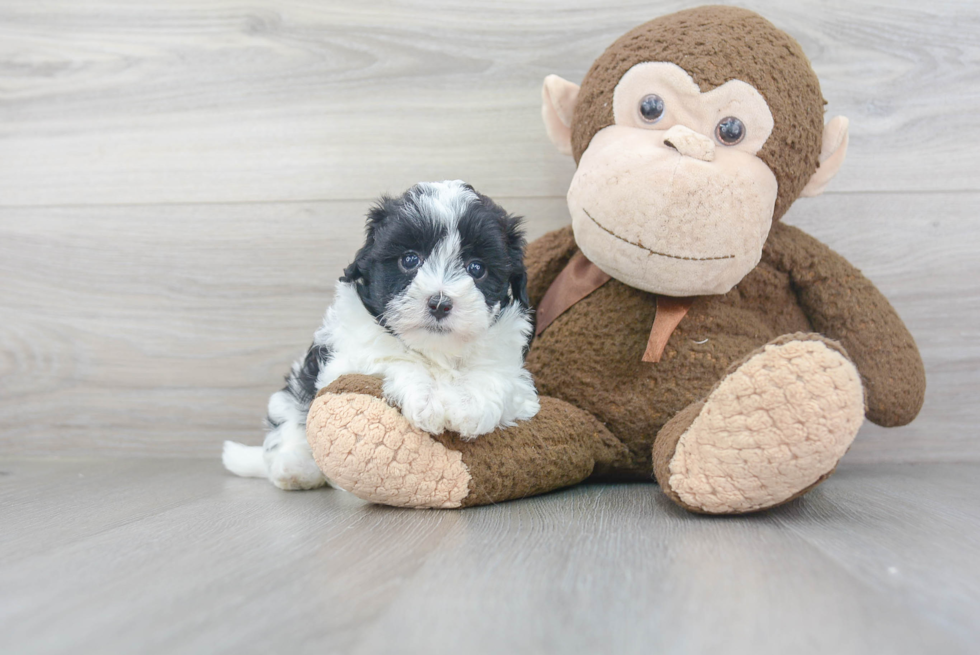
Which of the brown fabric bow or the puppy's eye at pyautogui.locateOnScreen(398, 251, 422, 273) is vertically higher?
the puppy's eye at pyautogui.locateOnScreen(398, 251, 422, 273)

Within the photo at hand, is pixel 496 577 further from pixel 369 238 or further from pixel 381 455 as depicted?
pixel 369 238

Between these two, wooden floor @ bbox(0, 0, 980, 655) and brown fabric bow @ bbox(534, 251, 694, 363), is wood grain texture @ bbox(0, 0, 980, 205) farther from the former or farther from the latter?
brown fabric bow @ bbox(534, 251, 694, 363)

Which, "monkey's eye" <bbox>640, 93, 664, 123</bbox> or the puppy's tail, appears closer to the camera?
"monkey's eye" <bbox>640, 93, 664, 123</bbox>

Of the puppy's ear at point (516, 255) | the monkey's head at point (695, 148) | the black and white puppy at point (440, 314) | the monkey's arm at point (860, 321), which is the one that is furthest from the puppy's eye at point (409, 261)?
the monkey's arm at point (860, 321)

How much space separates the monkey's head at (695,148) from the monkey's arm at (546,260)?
176 mm

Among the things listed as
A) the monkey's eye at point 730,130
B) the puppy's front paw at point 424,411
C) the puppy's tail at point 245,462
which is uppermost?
the monkey's eye at point 730,130

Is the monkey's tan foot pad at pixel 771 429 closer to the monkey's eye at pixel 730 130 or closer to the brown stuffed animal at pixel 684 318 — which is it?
the brown stuffed animal at pixel 684 318

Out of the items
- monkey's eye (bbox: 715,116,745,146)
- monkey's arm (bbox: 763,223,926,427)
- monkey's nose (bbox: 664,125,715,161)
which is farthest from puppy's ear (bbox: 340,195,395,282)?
monkey's arm (bbox: 763,223,926,427)

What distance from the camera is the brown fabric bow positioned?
55.3 inches

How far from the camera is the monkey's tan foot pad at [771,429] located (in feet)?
3.40

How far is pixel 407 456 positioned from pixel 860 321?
972mm

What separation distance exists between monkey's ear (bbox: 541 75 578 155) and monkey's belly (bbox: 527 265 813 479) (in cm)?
36

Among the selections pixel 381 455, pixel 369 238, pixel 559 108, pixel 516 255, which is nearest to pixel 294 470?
pixel 381 455

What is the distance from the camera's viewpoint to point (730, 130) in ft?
4.37
